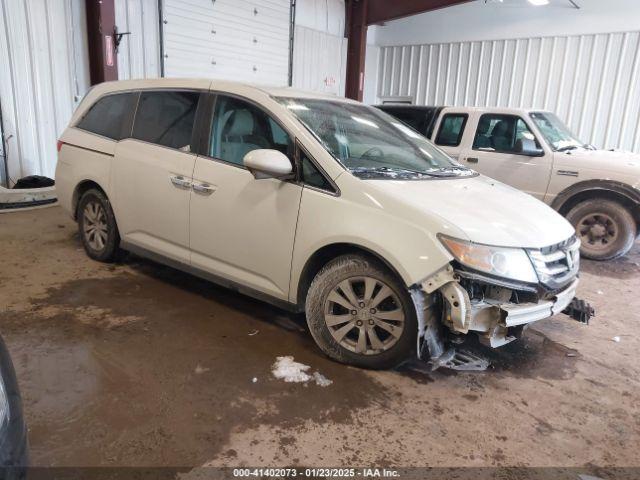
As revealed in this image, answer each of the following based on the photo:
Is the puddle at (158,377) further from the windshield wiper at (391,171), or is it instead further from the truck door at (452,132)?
the truck door at (452,132)

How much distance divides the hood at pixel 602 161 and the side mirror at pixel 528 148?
208 millimetres

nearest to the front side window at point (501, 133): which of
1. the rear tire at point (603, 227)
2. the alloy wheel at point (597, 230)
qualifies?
the rear tire at point (603, 227)

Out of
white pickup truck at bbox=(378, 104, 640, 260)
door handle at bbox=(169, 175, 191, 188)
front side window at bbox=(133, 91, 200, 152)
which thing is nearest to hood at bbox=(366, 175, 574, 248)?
door handle at bbox=(169, 175, 191, 188)

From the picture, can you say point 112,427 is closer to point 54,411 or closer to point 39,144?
point 54,411

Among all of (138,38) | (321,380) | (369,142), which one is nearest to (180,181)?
(369,142)

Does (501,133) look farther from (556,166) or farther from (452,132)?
(556,166)

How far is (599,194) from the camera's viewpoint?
236 inches

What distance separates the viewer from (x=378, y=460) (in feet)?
7.55

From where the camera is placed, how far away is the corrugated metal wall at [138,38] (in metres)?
8.19

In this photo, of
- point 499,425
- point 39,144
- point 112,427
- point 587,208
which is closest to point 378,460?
point 499,425

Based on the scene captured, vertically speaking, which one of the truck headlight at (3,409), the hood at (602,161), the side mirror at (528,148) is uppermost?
the side mirror at (528,148)

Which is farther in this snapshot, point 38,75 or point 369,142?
point 38,75

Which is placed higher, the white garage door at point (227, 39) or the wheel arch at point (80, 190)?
the white garage door at point (227, 39)

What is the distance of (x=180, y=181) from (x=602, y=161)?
16.6ft
